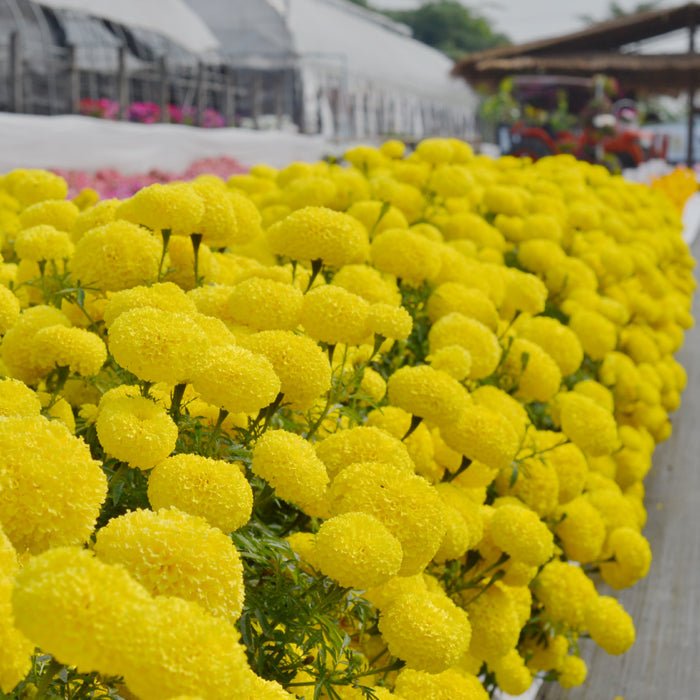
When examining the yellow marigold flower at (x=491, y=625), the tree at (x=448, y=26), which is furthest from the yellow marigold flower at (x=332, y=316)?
the tree at (x=448, y=26)

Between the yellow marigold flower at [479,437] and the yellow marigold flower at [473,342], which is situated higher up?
the yellow marigold flower at [473,342]

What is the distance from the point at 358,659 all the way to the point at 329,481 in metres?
0.18

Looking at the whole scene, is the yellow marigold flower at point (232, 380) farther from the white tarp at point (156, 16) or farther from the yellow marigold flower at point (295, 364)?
the white tarp at point (156, 16)

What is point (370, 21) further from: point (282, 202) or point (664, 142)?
point (282, 202)

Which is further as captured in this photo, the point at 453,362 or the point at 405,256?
the point at 405,256

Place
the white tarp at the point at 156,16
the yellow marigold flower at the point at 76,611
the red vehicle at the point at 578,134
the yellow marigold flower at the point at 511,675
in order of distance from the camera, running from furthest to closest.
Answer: the white tarp at the point at 156,16 → the red vehicle at the point at 578,134 → the yellow marigold flower at the point at 511,675 → the yellow marigold flower at the point at 76,611

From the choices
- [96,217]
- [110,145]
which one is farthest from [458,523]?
[110,145]

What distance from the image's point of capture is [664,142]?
1702 centimetres

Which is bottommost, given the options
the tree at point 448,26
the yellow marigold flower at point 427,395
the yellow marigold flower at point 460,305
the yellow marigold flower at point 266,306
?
the yellow marigold flower at point 427,395

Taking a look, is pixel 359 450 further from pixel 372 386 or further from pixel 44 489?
pixel 44 489

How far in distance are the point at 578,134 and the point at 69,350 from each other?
11.5 m

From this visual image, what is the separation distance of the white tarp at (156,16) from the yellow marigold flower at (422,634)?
8350mm

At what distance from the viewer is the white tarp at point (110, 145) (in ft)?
14.2

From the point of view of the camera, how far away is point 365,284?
4.95ft
